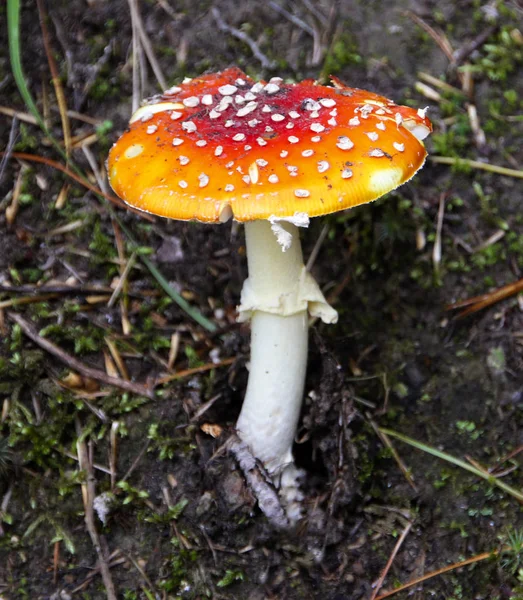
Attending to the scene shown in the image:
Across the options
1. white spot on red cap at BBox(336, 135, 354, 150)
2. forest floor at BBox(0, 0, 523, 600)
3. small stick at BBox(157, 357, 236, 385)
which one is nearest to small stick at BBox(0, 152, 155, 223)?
forest floor at BBox(0, 0, 523, 600)

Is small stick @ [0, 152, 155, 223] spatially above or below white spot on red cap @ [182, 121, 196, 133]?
below

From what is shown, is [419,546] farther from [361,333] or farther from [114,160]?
Result: [114,160]

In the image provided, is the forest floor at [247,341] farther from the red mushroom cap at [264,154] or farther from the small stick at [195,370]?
the red mushroom cap at [264,154]

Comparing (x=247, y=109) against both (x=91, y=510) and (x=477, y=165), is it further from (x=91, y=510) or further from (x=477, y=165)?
(x=91, y=510)

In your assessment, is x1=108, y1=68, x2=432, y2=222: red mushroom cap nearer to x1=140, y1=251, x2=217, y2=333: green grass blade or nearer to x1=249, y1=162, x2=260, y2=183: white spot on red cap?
x1=249, y1=162, x2=260, y2=183: white spot on red cap

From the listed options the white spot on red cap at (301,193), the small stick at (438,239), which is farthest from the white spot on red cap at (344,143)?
the small stick at (438,239)

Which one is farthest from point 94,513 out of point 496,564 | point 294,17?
point 294,17
